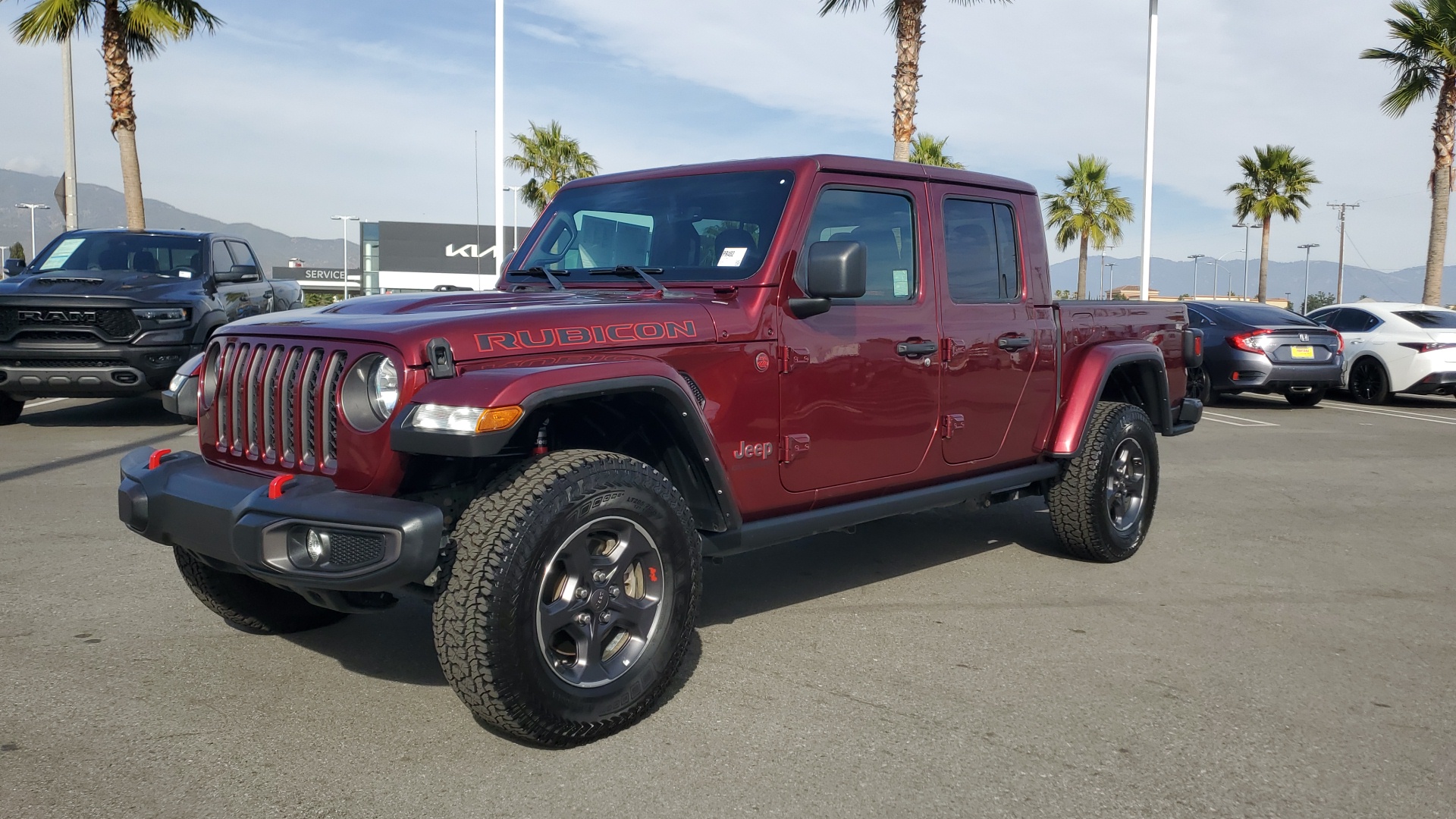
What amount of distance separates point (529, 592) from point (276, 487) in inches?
30.7

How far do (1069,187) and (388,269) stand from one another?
36.2 metres

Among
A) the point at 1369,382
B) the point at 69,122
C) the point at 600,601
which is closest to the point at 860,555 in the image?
the point at 600,601

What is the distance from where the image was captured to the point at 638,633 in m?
3.44

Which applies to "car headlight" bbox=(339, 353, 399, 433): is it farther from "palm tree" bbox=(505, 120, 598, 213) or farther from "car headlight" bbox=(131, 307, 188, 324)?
"palm tree" bbox=(505, 120, 598, 213)

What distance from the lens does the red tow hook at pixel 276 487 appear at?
3.10m

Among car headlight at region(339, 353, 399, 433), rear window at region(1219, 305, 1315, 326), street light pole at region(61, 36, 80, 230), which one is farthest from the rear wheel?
street light pole at region(61, 36, 80, 230)

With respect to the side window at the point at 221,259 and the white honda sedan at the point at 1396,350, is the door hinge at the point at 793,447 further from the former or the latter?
the white honda sedan at the point at 1396,350

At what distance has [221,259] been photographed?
1134 cm

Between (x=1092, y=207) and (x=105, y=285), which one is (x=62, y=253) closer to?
(x=105, y=285)

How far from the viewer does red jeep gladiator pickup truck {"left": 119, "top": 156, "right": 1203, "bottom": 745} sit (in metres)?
3.04

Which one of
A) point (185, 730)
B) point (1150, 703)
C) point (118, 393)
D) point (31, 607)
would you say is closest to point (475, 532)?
point (185, 730)

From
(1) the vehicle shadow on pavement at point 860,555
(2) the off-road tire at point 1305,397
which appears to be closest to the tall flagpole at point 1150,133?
(2) the off-road tire at point 1305,397

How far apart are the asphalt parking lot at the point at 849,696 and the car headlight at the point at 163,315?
13.0 feet

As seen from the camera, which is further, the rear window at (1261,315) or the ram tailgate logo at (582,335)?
the rear window at (1261,315)
